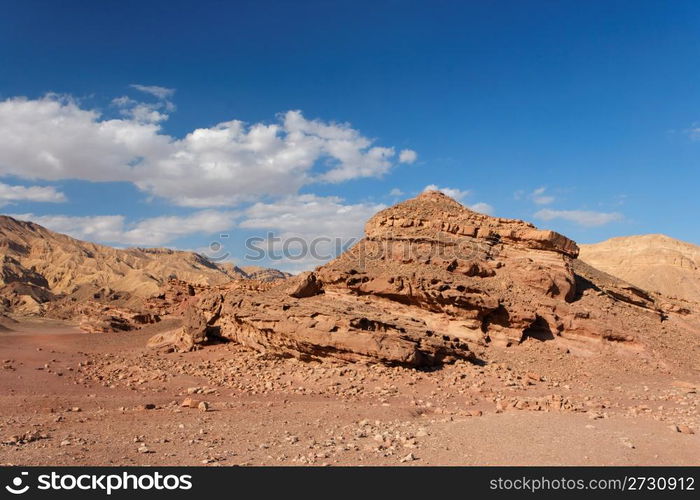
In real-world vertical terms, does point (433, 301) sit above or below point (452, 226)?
below

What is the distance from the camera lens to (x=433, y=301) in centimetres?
1756

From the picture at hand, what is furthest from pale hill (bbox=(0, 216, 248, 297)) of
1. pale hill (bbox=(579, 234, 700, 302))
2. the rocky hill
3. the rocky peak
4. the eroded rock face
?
pale hill (bbox=(579, 234, 700, 302))

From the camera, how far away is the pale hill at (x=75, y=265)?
70750 mm

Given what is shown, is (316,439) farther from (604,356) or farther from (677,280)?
(677,280)

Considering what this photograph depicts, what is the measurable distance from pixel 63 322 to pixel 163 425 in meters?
41.2

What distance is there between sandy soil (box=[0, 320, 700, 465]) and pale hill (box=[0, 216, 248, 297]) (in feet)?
167

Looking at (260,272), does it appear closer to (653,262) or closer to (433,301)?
(653,262)

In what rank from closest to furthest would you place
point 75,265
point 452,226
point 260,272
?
point 452,226
point 75,265
point 260,272

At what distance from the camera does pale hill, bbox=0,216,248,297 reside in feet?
232

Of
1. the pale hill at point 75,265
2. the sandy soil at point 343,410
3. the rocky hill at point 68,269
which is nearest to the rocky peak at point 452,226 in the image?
the sandy soil at point 343,410

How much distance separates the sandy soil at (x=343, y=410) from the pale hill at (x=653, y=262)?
48680mm

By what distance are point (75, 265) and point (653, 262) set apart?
89169 mm

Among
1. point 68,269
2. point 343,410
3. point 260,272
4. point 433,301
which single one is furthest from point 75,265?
point 343,410
